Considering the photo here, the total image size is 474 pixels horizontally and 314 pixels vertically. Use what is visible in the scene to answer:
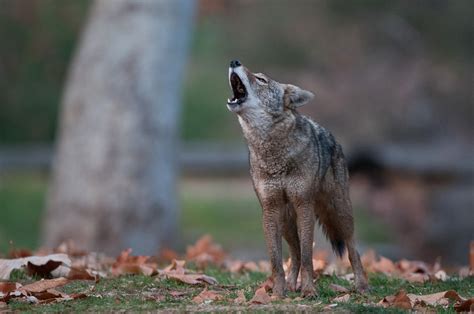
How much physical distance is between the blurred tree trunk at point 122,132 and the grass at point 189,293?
23.9 ft

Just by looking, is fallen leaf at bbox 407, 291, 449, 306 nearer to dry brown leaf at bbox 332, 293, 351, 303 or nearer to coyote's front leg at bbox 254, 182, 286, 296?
dry brown leaf at bbox 332, 293, 351, 303

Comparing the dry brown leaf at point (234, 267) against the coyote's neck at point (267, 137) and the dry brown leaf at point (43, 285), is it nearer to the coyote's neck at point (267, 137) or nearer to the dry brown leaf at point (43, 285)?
the coyote's neck at point (267, 137)

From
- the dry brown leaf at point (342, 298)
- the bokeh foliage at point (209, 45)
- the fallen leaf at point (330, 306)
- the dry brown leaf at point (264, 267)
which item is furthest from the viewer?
the bokeh foliage at point (209, 45)

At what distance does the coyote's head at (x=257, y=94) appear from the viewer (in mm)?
8125

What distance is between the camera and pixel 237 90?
827 cm

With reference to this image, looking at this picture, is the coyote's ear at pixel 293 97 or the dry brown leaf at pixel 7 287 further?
the coyote's ear at pixel 293 97

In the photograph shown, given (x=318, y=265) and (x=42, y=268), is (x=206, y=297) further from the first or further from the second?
(x=318, y=265)

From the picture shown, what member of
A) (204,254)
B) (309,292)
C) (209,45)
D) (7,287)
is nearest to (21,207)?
(209,45)

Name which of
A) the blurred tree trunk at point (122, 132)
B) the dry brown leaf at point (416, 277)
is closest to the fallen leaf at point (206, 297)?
the dry brown leaf at point (416, 277)

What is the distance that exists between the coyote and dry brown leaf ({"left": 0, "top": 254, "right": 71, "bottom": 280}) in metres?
1.85

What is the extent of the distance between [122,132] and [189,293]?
351 inches

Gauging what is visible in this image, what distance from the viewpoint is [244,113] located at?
8.17 meters

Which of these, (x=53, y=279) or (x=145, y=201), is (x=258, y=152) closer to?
(x=53, y=279)

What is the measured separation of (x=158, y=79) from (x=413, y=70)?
1451cm
